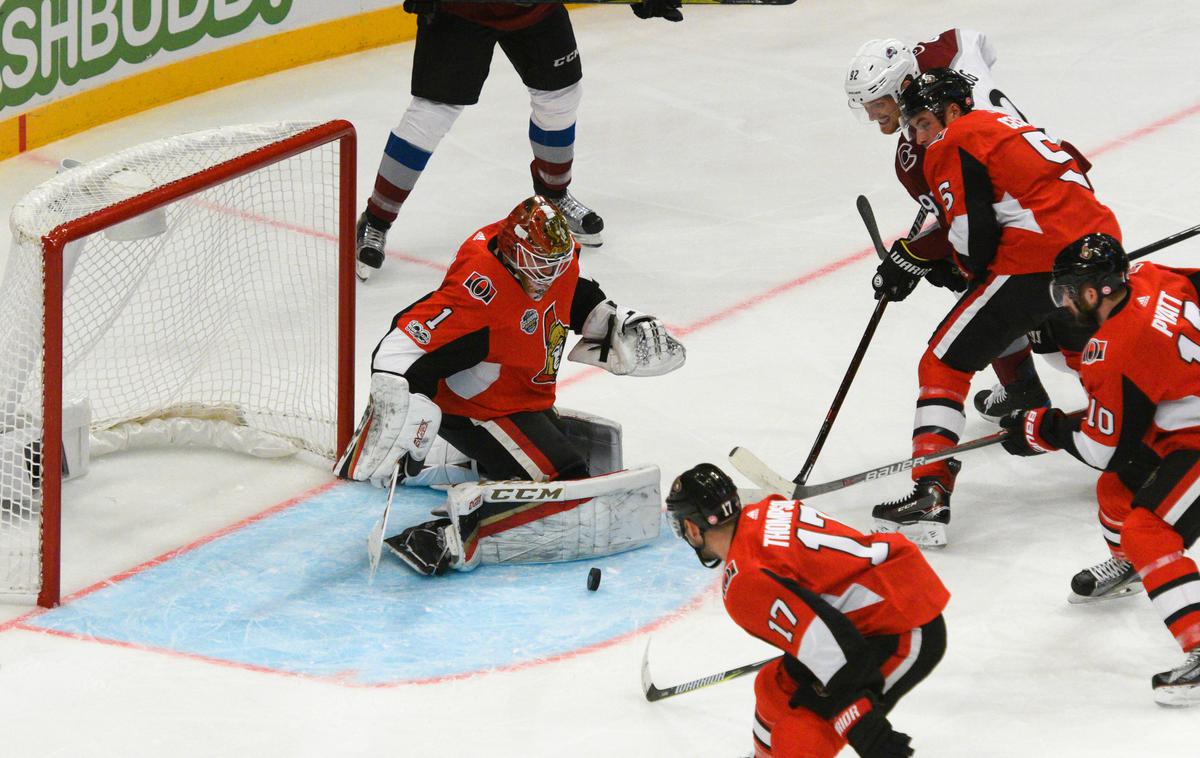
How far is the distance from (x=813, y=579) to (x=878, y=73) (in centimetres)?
176

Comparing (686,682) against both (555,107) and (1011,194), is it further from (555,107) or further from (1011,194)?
(555,107)

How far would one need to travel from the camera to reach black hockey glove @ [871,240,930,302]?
13.6 ft

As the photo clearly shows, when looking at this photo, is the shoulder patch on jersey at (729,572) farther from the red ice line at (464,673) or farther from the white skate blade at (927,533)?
the white skate blade at (927,533)

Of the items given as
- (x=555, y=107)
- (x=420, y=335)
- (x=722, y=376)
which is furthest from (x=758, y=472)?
(x=555, y=107)

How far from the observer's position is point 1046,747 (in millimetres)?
3223

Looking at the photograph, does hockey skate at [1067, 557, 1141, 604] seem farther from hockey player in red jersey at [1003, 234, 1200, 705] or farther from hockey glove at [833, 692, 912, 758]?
hockey glove at [833, 692, 912, 758]

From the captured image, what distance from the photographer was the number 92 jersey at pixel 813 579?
2.77m

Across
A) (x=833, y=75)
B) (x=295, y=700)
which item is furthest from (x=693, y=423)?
(x=833, y=75)

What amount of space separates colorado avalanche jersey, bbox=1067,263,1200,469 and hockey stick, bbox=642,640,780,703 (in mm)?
773

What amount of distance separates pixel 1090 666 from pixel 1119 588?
260 millimetres

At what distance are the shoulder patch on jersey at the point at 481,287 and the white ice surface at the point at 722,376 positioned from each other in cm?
78

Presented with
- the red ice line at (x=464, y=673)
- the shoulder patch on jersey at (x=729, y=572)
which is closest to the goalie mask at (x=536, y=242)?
the red ice line at (x=464, y=673)

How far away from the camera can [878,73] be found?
4.21 metres

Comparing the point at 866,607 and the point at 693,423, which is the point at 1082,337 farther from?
the point at 866,607
